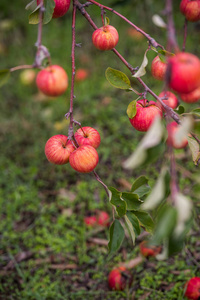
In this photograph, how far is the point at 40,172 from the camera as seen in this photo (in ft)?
7.38

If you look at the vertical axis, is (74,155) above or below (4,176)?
above

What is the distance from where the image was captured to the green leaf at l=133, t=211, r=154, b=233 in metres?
1.02

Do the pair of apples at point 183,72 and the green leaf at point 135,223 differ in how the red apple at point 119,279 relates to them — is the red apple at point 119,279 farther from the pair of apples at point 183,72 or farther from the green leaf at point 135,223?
the pair of apples at point 183,72

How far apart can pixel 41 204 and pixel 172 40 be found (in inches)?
63.9

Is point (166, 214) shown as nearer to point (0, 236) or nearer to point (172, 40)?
point (172, 40)

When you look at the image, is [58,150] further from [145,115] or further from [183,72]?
[183,72]

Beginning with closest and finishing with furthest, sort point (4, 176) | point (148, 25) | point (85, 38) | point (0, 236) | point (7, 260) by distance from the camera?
point (7, 260) → point (0, 236) → point (4, 176) → point (148, 25) → point (85, 38)

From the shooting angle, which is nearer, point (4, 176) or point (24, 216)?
point (24, 216)

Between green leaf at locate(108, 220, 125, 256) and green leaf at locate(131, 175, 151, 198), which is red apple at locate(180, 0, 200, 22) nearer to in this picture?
green leaf at locate(131, 175, 151, 198)

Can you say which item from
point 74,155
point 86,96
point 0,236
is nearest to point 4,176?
point 0,236

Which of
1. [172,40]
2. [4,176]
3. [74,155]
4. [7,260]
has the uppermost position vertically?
[172,40]

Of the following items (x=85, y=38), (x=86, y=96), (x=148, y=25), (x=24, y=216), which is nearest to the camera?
(x=24, y=216)

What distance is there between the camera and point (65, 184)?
7.01 feet

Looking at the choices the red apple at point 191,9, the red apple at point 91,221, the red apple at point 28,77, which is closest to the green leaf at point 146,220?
the red apple at point 191,9
